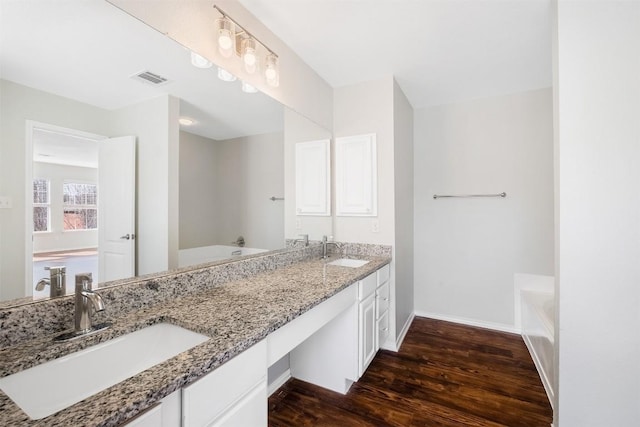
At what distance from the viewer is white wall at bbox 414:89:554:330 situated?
271 centimetres

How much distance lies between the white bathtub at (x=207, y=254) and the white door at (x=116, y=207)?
0.24 meters

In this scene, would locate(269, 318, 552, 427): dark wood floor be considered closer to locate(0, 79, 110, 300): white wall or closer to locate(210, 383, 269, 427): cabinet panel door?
locate(210, 383, 269, 427): cabinet panel door

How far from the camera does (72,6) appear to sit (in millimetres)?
927

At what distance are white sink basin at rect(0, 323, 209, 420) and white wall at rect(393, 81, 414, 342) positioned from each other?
6.38ft

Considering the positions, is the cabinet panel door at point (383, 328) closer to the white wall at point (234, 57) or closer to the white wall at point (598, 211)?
the white wall at point (598, 211)

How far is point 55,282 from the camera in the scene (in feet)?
2.95

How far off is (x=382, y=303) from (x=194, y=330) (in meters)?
A: 1.66

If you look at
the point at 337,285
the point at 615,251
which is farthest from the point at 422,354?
the point at 615,251

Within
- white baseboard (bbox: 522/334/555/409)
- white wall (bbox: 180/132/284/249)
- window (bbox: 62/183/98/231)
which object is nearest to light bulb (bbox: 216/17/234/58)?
white wall (bbox: 180/132/284/249)

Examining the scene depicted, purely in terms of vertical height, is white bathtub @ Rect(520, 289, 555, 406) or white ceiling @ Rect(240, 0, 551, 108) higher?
white ceiling @ Rect(240, 0, 551, 108)

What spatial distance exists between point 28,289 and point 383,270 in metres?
2.07

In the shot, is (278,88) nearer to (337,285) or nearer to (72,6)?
(72,6)

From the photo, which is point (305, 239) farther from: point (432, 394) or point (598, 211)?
point (598, 211)

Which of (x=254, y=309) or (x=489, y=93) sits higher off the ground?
(x=489, y=93)
